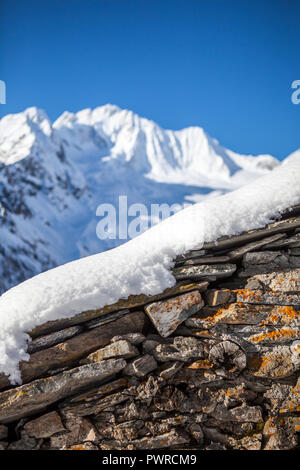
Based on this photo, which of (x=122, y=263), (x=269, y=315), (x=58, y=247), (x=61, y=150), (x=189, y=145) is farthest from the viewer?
(x=189, y=145)

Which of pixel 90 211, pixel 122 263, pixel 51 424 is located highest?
pixel 90 211

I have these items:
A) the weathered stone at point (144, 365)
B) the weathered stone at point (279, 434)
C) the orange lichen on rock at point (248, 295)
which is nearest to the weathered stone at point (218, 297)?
the orange lichen on rock at point (248, 295)

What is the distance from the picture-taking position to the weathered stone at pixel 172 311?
3.57 meters

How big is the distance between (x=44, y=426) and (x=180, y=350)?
151 centimetres

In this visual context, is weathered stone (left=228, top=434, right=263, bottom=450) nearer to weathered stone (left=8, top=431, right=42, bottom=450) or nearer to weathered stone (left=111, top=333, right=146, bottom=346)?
weathered stone (left=111, top=333, right=146, bottom=346)

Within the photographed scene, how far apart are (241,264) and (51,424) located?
256 centimetres

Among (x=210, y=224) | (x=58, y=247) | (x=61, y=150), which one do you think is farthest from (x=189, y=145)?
(x=210, y=224)

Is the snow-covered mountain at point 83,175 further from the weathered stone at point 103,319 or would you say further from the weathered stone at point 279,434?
the weathered stone at point 279,434

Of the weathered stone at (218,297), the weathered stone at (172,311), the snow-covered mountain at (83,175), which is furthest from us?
the snow-covered mountain at (83,175)

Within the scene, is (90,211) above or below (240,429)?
above

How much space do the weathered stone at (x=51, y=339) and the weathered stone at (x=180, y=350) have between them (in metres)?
0.87

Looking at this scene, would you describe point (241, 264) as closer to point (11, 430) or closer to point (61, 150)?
point (11, 430)

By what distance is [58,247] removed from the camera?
94.1 m

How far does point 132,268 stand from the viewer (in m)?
3.74
